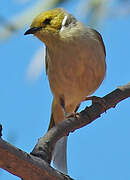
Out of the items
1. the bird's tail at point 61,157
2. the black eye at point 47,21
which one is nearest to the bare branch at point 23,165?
the bird's tail at point 61,157

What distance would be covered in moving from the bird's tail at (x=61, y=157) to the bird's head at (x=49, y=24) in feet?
2.96

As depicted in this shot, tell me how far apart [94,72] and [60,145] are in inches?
27.5

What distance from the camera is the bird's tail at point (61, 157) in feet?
10.7

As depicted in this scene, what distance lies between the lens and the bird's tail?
3.26 metres

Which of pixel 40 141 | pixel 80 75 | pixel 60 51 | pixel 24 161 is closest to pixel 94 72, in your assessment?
pixel 80 75

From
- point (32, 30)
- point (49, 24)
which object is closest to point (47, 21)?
point (49, 24)

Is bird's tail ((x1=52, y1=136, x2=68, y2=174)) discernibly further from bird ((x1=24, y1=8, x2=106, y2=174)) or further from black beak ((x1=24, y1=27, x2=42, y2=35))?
black beak ((x1=24, y1=27, x2=42, y2=35))

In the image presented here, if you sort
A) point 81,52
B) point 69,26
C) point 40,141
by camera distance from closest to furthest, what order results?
point 40,141
point 81,52
point 69,26

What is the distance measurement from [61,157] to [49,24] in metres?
1.15

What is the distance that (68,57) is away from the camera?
138 inches

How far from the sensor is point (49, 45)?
357cm

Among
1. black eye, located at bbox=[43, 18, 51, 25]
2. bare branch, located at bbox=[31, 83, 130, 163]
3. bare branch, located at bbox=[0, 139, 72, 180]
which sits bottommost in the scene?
bare branch, located at bbox=[0, 139, 72, 180]

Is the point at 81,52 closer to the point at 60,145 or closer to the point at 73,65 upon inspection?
the point at 73,65

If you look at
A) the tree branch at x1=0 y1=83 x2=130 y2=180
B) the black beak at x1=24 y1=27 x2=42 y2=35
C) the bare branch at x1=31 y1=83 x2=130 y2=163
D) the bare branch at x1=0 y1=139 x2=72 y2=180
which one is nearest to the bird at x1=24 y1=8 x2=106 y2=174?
the black beak at x1=24 y1=27 x2=42 y2=35
